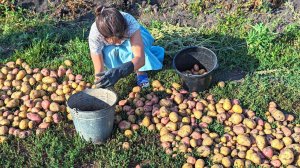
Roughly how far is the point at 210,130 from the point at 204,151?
30 centimetres

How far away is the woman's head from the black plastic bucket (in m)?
0.77

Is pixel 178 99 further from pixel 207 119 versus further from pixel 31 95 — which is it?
pixel 31 95

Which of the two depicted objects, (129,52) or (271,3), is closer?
(129,52)

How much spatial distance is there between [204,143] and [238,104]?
52 centimetres

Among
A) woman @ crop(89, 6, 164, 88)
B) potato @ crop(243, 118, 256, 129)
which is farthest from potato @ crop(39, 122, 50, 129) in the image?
potato @ crop(243, 118, 256, 129)

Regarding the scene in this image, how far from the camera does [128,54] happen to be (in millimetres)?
3762

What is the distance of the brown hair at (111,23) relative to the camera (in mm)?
3090

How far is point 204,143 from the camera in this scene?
3.23m

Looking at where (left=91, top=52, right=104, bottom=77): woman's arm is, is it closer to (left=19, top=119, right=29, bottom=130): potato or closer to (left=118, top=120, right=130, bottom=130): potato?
(left=118, top=120, right=130, bottom=130): potato

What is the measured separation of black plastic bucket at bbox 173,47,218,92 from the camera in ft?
12.2

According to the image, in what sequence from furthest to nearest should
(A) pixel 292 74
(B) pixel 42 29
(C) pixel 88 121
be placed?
(B) pixel 42 29, (A) pixel 292 74, (C) pixel 88 121

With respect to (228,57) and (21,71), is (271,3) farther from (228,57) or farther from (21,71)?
(21,71)

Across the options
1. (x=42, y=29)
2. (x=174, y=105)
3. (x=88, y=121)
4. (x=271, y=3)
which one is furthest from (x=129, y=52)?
(x=271, y=3)

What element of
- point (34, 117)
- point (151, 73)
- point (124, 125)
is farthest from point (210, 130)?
point (34, 117)
